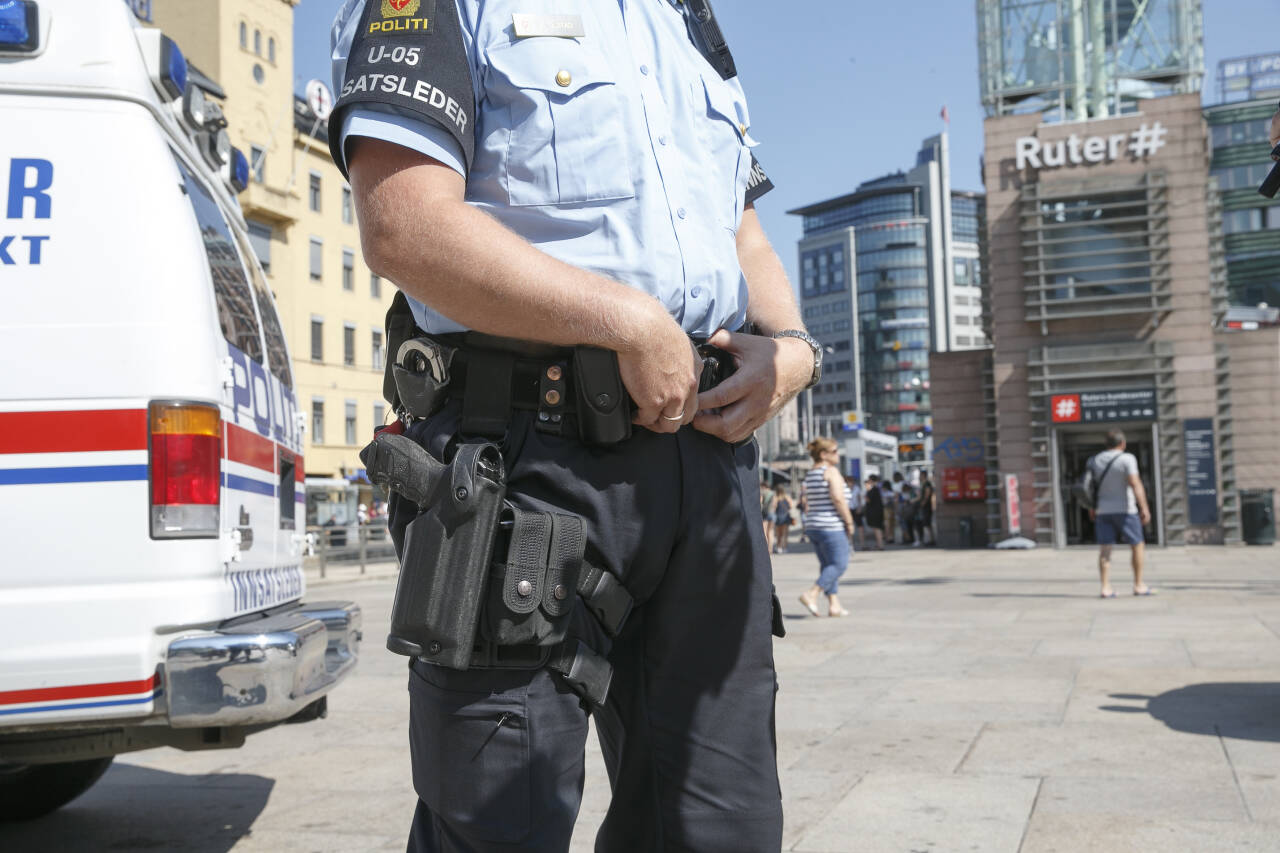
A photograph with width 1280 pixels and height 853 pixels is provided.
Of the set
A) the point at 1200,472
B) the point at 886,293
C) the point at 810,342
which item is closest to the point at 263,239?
the point at 1200,472

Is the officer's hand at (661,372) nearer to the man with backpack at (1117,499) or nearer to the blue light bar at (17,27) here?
the blue light bar at (17,27)

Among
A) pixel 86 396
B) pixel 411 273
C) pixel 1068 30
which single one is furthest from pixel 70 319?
pixel 1068 30

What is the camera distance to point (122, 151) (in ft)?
10.5

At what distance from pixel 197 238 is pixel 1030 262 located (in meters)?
23.7

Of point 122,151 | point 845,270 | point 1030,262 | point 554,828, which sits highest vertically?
point 845,270

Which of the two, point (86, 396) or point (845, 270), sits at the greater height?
point (845, 270)

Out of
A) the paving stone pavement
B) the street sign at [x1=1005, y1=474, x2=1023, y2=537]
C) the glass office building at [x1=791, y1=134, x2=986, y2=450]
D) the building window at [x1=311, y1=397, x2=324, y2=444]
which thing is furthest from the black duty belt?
the glass office building at [x1=791, y1=134, x2=986, y2=450]

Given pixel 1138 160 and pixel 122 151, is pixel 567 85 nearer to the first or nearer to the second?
pixel 122 151

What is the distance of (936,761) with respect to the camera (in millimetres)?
4738

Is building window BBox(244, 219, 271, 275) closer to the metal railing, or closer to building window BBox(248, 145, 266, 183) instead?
building window BBox(248, 145, 266, 183)

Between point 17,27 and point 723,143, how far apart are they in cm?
228

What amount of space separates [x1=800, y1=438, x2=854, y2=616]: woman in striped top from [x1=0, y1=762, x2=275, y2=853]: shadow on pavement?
674 centimetres

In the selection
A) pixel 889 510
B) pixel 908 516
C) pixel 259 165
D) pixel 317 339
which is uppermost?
pixel 259 165

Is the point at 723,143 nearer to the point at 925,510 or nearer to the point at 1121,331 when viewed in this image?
the point at 1121,331
